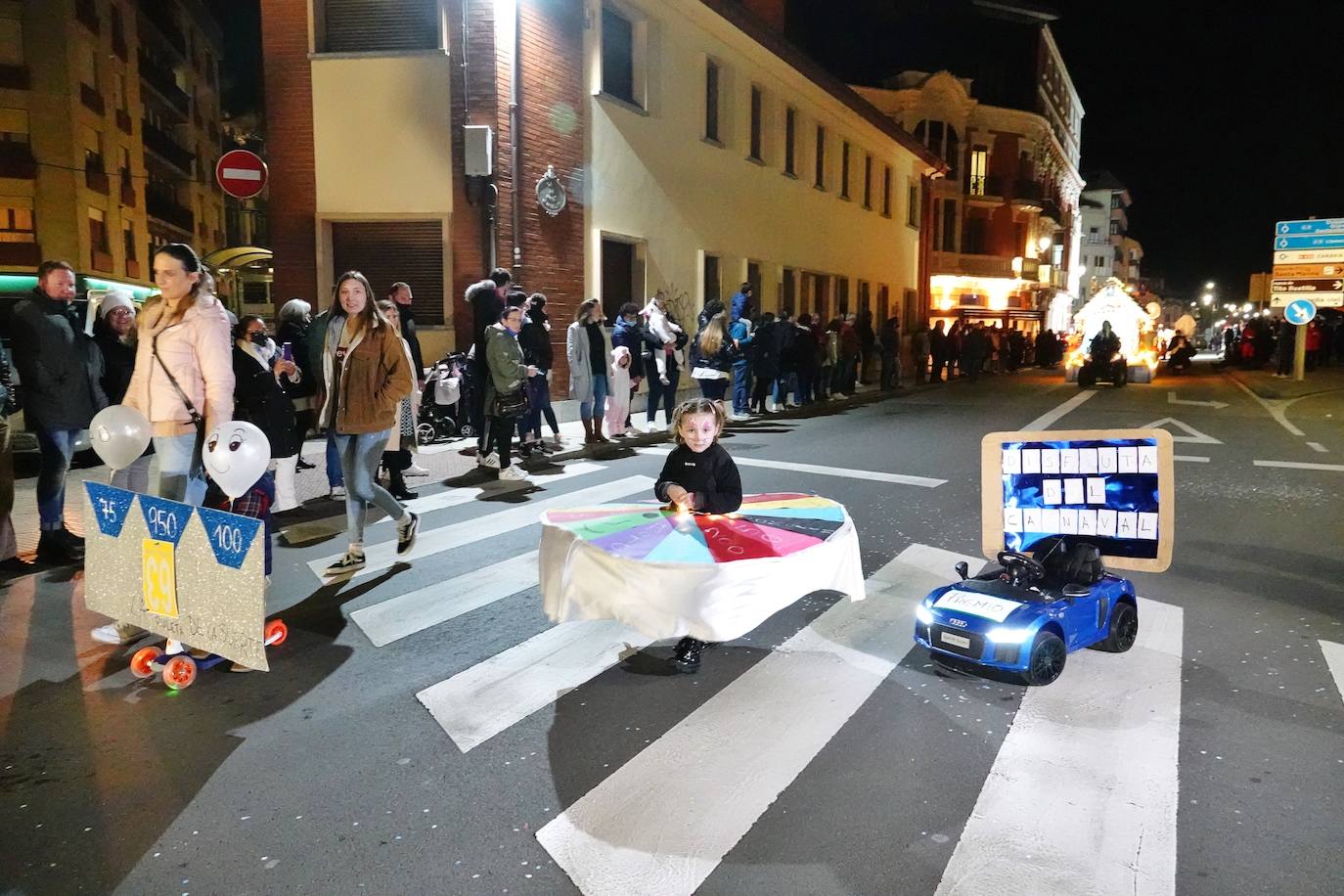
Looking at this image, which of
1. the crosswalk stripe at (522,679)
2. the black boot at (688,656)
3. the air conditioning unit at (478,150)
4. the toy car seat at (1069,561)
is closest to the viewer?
the crosswalk stripe at (522,679)

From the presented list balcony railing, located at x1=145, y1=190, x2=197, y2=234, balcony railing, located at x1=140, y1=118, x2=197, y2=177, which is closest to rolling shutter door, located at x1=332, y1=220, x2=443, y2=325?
balcony railing, located at x1=145, y1=190, x2=197, y2=234

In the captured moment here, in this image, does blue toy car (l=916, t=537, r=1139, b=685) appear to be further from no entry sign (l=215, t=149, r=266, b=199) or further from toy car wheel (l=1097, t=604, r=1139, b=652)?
no entry sign (l=215, t=149, r=266, b=199)

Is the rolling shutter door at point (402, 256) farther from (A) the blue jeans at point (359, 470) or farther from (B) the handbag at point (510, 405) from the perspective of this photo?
(A) the blue jeans at point (359, 470)

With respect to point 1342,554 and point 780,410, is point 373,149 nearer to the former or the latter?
point 780,410

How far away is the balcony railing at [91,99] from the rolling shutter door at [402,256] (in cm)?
2776

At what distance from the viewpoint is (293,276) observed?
15125mm

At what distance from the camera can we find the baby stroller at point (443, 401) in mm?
12500

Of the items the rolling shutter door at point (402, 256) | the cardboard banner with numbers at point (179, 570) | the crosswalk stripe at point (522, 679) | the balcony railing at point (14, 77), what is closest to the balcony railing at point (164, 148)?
the balcony railing at point (14, 77)

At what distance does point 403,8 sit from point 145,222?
3328 centimetres

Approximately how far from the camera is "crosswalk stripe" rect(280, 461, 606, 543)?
7.67 m

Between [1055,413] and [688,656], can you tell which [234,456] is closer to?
[688,656]

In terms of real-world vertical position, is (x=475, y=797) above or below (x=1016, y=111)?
below

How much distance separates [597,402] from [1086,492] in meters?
8.29

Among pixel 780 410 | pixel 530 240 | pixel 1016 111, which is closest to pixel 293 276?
pixel 530 240
